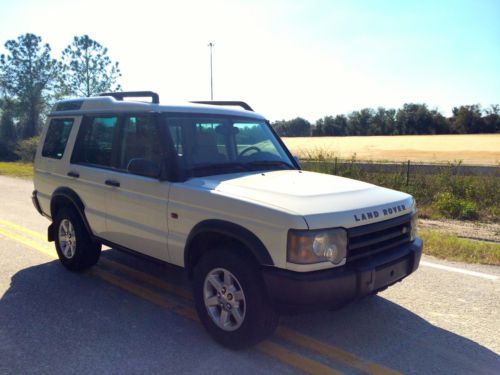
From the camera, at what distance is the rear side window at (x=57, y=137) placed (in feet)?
17.9

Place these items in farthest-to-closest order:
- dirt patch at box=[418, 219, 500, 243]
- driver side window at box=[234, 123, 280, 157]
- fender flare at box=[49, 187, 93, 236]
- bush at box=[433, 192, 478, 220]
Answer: bush at box=[433, 192, 478, 220] < dirt patch at box=[418, 219, 500, 243] < fender flare at box=[49, 187, 93, 236] < driver side window at box=[234, 123, 280, 157]

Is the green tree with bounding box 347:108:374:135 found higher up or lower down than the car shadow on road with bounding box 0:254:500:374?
higher up

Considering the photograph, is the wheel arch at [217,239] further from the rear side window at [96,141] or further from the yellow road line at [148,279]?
the rear side window at [96,141]

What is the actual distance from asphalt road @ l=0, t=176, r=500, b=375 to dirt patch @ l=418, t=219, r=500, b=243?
229cm

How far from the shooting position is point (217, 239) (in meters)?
3.58

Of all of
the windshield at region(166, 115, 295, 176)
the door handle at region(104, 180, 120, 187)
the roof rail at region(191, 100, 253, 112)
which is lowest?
the door handle at region(104, 180, 120, 187)

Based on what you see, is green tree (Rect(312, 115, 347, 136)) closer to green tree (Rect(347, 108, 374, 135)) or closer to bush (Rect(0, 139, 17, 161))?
green tree (Rect(347, 108, 374, 135))

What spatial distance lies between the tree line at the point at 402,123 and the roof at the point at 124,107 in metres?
68.4

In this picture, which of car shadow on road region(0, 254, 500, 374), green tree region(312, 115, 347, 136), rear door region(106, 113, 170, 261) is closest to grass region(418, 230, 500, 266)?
car shadow on road region(0, 254, 500, 374)

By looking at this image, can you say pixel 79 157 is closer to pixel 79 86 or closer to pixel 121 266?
pixel 121 266

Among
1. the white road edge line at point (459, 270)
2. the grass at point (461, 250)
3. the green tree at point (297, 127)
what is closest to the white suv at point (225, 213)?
the white road edge line at point (459, 270)

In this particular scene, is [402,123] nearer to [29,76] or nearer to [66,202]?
[29,76]

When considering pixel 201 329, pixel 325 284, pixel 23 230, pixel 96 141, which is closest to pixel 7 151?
pixel 23 230

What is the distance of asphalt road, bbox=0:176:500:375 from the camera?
3256 millimetres
